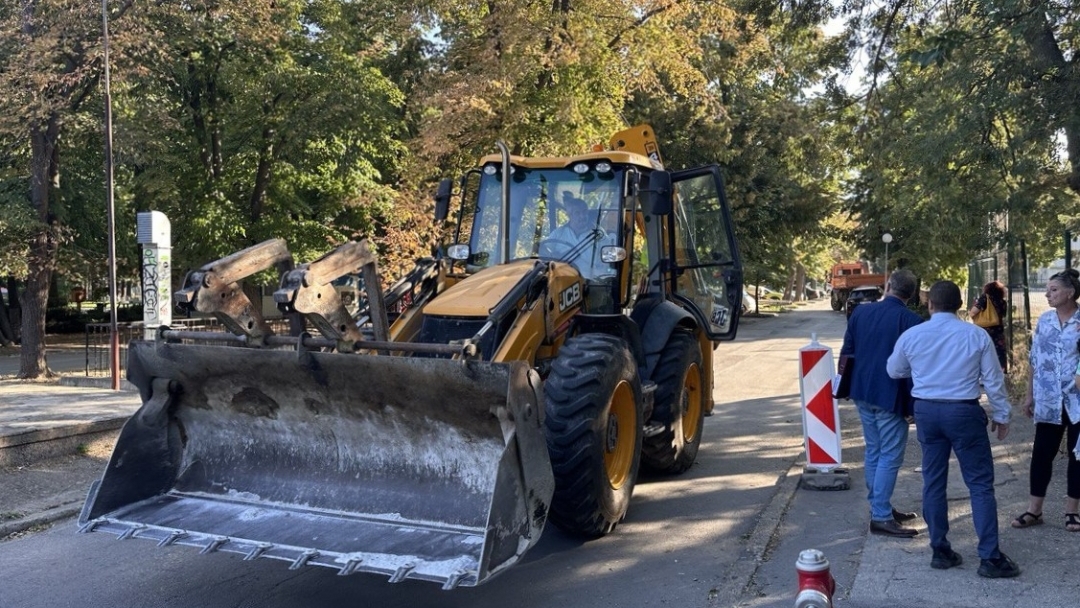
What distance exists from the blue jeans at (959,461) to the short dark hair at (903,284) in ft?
3.13

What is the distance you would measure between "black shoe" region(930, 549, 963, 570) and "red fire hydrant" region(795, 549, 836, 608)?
93.1 inches

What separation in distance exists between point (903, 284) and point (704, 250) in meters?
2.99

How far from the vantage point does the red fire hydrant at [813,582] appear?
12.0ft

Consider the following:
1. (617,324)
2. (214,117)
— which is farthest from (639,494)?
(214,117)

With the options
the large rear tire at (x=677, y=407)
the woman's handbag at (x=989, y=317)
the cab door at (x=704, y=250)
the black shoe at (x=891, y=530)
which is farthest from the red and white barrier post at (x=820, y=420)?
the woman's handbag at (x=989, y=317)

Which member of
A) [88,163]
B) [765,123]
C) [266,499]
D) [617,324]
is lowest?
[266,499]

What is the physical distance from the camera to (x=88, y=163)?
77.7ft

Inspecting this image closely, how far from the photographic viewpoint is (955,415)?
5.68m

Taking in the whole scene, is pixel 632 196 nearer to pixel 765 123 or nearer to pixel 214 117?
pixel 214 117

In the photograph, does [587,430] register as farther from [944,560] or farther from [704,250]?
[704,250]

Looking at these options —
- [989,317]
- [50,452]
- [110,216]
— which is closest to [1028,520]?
[989,317]

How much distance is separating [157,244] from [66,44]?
430 cm

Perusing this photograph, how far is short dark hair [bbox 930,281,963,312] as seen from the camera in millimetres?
5922

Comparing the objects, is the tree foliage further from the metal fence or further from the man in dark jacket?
the metal fence
